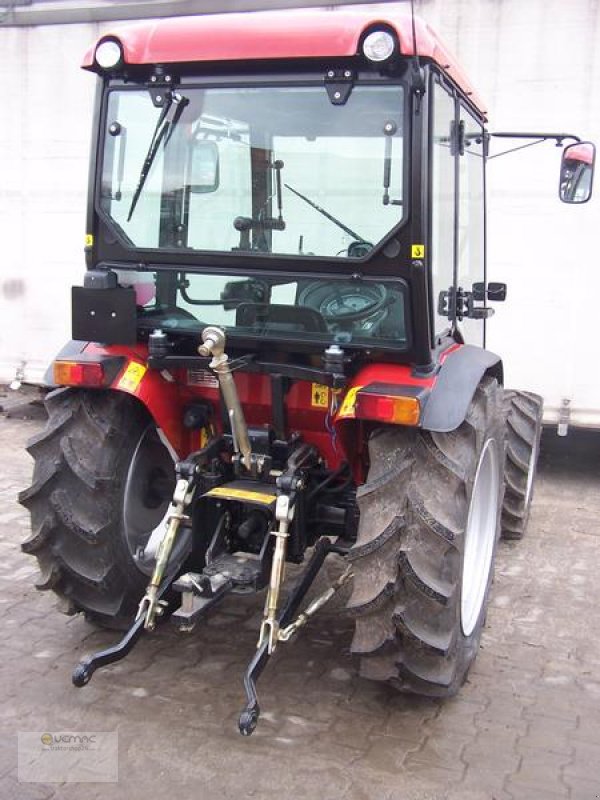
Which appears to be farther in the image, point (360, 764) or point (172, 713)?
point (172, 713)

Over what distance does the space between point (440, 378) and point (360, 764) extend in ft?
4.57

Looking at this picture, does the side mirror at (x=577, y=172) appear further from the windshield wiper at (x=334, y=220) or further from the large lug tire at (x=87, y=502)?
the large lug tire at (x=87, y=502)

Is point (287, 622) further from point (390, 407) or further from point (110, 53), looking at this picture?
point (110, 53)

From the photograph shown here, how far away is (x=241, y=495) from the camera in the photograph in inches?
126

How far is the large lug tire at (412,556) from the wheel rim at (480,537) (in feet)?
1.49

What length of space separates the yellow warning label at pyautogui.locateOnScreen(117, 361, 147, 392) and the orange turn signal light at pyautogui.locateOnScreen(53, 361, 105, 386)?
0.08 meters

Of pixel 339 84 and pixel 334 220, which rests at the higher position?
pixel 339 84

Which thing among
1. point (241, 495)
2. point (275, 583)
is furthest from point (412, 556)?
point (241, 495)

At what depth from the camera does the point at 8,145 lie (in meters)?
7.30

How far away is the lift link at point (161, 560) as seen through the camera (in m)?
3.07

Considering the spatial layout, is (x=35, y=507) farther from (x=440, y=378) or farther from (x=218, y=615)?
(x=440, y=378)

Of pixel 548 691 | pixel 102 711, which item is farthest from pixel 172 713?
pixel 548 691

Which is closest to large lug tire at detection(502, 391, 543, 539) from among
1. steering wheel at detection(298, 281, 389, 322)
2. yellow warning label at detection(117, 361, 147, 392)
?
steering wheel at detection(298, 281, 389, 322)

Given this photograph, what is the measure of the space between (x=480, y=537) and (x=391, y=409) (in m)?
1.29
